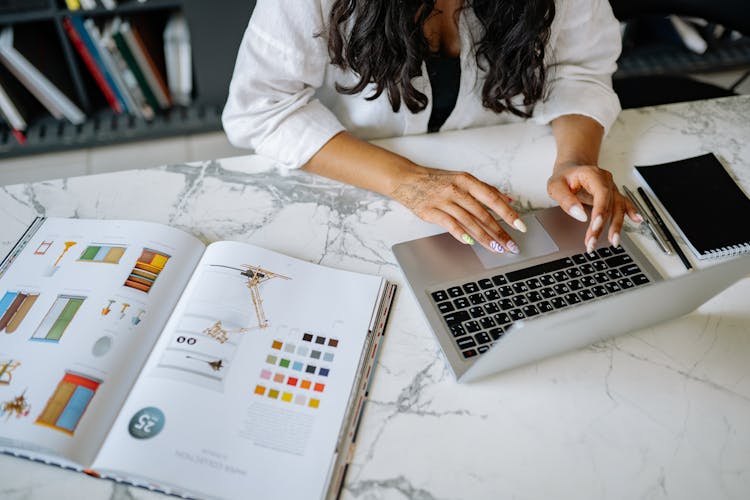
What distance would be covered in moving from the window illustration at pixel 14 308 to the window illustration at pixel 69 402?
12 centimetres

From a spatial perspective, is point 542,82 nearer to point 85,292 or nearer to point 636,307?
point 636,307

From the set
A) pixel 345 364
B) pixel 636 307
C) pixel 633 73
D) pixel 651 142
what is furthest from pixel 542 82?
pixel 633 73

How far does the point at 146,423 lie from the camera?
64 cm

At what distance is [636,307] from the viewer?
2.18 ft

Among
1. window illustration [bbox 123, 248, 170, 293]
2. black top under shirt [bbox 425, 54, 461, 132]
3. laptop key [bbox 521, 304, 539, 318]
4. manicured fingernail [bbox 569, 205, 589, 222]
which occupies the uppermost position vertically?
black top under shirt [bbox 425, 54, 461, 132]

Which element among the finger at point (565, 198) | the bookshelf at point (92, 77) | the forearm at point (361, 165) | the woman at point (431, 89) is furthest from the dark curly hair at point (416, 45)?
the bookshelf at point (92, 77)

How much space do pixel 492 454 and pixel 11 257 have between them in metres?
0.74

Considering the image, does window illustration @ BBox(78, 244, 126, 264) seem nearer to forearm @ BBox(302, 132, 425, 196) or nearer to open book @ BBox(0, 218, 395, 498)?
open book @ BBox(0, 218, 395, 498)

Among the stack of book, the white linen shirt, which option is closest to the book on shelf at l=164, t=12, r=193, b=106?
the stack of book

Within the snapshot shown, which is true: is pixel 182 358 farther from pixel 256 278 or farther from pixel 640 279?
pixel 640 279

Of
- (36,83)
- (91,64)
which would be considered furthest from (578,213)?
(36,83)

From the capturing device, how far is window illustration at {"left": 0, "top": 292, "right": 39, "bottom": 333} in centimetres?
71

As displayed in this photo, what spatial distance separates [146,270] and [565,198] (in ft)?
2.22

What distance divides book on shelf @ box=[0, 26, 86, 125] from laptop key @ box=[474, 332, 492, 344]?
5.78 feet
